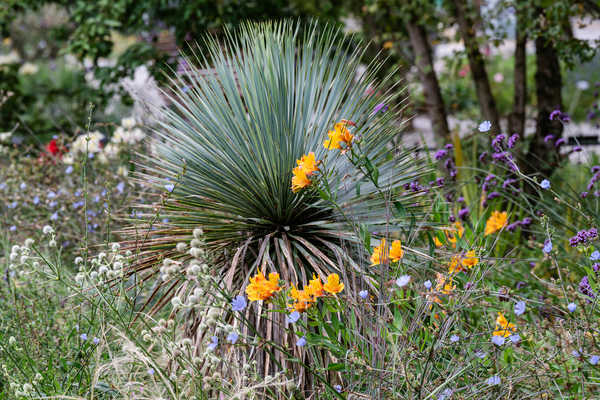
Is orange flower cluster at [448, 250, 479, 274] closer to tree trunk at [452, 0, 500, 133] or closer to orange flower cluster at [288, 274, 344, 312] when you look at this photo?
orange flower cluster at [288, 274, 344, 312]

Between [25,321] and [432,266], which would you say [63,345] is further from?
[432,266]

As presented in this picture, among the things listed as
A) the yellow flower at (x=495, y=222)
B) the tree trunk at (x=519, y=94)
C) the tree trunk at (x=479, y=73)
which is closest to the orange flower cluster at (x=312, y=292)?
the yellow flower at (x=495, y=222)

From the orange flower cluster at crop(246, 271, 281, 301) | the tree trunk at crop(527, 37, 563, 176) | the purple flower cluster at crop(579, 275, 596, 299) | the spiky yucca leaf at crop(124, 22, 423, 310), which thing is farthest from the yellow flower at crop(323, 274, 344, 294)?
the tree trunk at crop(527, 37, 563, 176)

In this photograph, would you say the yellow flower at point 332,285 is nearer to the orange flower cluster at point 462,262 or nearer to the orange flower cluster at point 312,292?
the orange flower cluster at point 312,292

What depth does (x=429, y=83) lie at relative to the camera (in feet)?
19.5

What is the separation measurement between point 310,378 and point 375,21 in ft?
17.8

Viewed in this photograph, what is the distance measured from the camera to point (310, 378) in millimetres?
2479

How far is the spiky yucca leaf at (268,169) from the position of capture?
107 inches

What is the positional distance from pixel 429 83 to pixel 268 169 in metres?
3.61

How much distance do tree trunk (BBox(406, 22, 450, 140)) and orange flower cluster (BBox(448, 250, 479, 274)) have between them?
3.56m

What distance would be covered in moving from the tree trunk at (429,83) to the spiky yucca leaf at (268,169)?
10.1ft

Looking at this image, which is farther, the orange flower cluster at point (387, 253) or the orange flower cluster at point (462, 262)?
the orange flower cluster at point (462, 262)

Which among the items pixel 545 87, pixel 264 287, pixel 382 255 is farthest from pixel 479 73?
pixel 264 287

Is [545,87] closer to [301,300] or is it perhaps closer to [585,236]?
[585,236]
